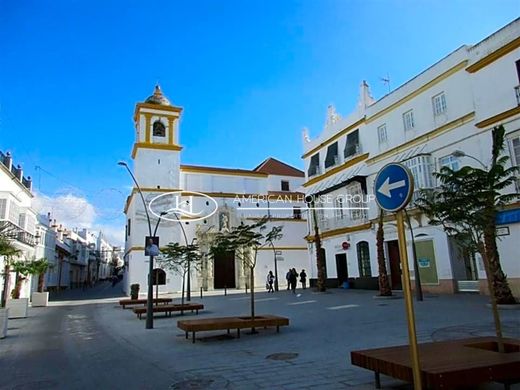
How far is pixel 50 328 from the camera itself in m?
15.0

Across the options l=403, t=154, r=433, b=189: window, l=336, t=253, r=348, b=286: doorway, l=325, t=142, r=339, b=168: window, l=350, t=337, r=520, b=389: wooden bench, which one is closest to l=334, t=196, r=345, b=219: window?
l=325, t=142, r=339, b=168: window

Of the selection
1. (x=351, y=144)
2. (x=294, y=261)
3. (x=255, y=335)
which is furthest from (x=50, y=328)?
(x=294, y=261)

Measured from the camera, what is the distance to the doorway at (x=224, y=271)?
142 ft

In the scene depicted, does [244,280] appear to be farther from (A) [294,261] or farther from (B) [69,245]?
(B) [69,245]

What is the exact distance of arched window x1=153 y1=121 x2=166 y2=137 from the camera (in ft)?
136

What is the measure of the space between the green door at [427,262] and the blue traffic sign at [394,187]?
20.1m

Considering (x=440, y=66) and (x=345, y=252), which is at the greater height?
(x=440, y=66)

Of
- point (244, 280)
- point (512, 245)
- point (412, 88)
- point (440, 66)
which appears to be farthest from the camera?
point (244, 280)

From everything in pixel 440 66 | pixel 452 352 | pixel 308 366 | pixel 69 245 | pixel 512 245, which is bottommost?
pixel 308 366

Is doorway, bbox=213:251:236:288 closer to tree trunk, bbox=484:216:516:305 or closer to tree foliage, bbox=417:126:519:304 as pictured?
tree trunk, bbox=484:216:516:305

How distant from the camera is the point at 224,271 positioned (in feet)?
143

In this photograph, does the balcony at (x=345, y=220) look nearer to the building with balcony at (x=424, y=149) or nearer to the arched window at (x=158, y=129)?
the building with balcony at (x=424, y=149)

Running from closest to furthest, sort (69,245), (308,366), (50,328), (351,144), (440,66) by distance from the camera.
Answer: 1. (308,366)
2. (50,328)
3. (440,66)
4. (351,144)
5. (69,245)

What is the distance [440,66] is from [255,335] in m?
18.3
